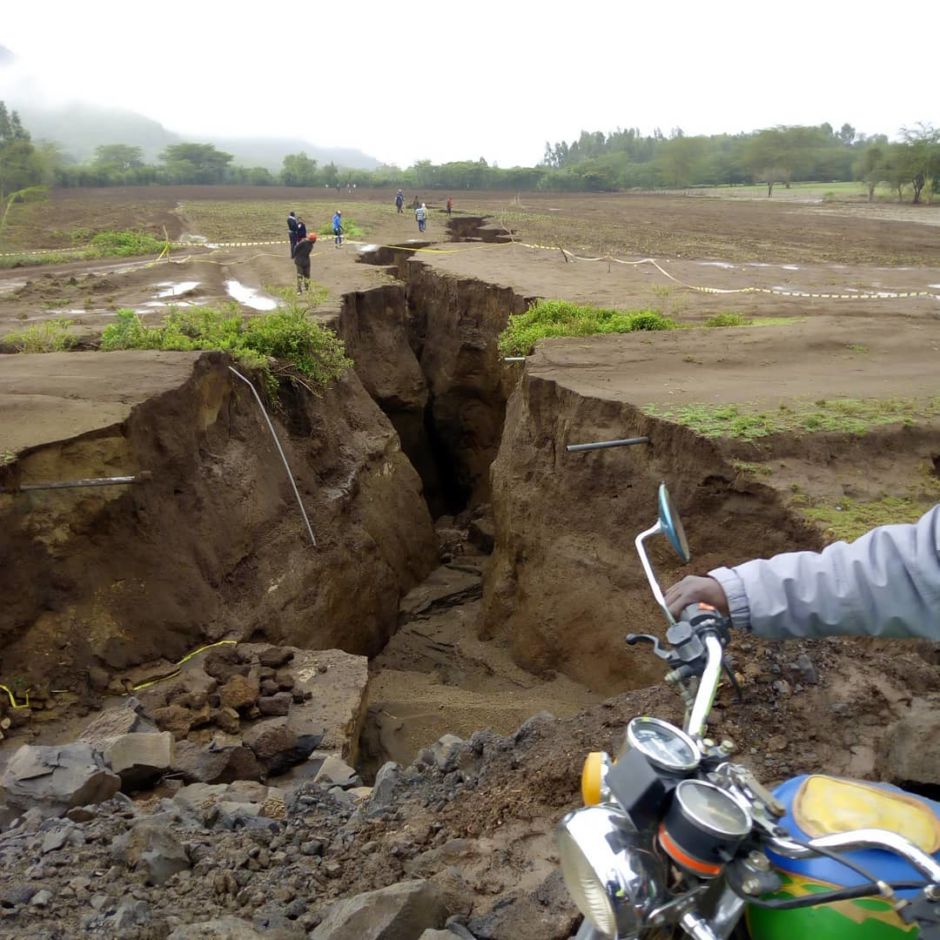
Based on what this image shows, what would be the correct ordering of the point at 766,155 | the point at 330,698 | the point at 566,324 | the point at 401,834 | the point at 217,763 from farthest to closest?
the point at 766,155, the point at 566,324, the point at 330,698, the point at 217,763, the point at 401,834

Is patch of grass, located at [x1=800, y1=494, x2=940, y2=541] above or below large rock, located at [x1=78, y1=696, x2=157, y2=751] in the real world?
above

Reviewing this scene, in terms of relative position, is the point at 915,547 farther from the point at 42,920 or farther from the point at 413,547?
the point at 413,547

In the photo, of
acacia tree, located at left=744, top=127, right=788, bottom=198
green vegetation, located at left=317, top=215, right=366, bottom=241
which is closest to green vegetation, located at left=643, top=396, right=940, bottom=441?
green vegetation, located at left=317, top=215, right=366, bottom=241

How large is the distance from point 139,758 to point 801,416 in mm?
5365

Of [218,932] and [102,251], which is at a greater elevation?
[102,251]

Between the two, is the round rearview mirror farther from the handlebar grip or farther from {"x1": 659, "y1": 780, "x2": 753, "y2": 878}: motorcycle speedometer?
{"x1": 659, "y1": 780, "x2": 753, "y2": 878}: motorcycle speedometer

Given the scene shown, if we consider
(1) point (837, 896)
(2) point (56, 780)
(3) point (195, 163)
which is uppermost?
(3) point (195, 163)

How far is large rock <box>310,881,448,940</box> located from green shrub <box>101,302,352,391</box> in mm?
6760

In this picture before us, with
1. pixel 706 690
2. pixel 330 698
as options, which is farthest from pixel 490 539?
pixel 706 690

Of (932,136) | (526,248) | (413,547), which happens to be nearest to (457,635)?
(413,547)

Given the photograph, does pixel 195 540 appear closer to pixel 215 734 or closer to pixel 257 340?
pixel 215 734

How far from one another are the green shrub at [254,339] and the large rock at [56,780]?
15.9 feet

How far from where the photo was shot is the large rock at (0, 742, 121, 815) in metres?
4.32

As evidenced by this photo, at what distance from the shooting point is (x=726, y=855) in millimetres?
1482
